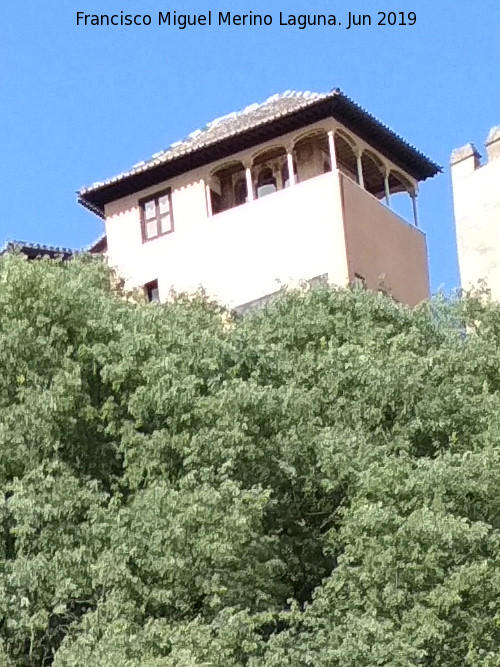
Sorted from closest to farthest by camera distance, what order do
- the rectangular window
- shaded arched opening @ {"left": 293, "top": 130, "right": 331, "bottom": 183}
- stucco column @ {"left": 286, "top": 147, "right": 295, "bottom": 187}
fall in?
stucco column @ {"left": 286, "top": 147, "right": 295, "bottom": 187} < shaded arched opening @ {"left": 293, "top": 130, "right": 331, "bottom": 183} < the rectangular window

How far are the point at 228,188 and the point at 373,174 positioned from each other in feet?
9.71

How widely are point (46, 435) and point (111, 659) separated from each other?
321cm

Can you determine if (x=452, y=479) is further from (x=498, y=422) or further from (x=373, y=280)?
(x=373, y=280)

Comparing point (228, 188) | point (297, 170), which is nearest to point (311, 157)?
point (297, 170)

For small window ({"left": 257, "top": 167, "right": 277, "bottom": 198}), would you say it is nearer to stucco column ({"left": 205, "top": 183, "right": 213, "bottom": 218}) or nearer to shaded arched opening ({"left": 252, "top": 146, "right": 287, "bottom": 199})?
shaded arched opening ({"left": 252, "top": 146, "right": 287, "bottom": 199})

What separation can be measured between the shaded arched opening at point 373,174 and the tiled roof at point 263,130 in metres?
0.32

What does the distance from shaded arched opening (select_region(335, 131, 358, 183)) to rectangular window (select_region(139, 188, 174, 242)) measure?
3.46 m

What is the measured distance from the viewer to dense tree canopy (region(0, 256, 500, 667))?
13.3 meters

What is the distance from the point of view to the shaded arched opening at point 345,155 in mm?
27484

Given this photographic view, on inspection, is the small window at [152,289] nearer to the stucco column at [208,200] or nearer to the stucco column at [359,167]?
the stucco column at [208,200]

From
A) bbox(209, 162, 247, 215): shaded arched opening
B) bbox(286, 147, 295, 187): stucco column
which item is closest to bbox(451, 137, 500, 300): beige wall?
bbox(286, 147, 295, 187): stucco column

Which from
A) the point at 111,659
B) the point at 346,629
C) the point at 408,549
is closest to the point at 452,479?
the point at 408,549

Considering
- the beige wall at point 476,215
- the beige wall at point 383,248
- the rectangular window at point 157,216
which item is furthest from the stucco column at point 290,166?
the beige wall at point 476,215

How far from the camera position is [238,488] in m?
14.0
